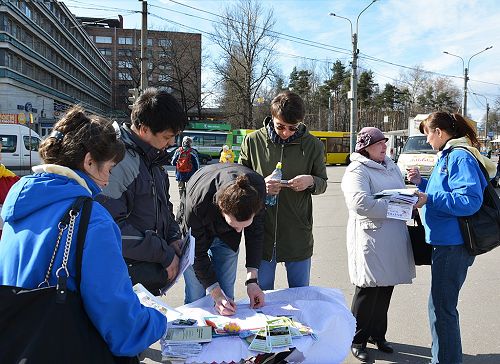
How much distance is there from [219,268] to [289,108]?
1201 mm

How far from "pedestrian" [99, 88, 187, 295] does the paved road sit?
151 centimetres

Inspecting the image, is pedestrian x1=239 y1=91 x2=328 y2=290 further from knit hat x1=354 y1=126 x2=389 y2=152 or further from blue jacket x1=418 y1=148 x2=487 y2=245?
blue jacket x1=418 y1=148 x2=487 y2=245

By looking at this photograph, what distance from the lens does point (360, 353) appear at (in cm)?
348

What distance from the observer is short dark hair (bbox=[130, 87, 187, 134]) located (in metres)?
2.32

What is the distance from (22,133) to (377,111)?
5548 centimetres

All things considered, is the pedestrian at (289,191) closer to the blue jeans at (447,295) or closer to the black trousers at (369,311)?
the black trousers at (369,311)

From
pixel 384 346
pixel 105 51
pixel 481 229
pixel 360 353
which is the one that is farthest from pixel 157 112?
pixel 105 51

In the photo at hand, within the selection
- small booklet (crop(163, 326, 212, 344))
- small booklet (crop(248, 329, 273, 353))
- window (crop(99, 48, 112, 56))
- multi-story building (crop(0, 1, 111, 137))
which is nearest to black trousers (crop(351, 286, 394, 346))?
small booklet (crop(248, 329, 273, 353))

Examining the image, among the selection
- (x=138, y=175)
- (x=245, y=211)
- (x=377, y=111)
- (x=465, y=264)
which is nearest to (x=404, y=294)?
(x=465, y=264)

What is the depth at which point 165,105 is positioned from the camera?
2328 mm

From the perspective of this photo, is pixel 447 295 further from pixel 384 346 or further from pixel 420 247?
pixel 384 346

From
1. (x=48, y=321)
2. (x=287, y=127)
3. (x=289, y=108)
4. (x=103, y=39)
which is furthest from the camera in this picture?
(x=103, y=39)

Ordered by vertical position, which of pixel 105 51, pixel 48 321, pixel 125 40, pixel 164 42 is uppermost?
pixel 125 40

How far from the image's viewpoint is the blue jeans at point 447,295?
2.97 meters
